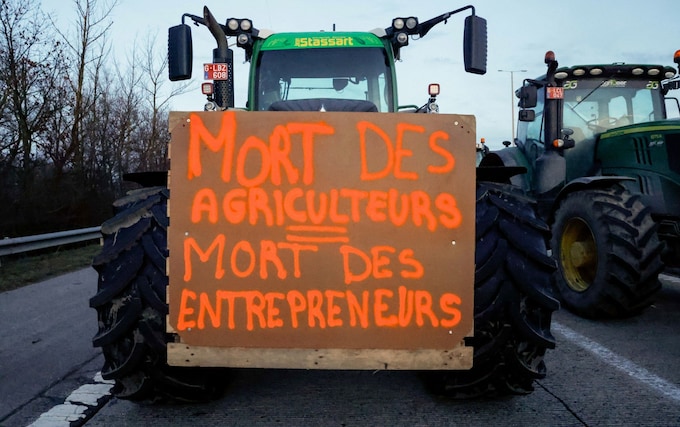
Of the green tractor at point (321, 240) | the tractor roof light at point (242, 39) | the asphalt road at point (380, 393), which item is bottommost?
the asphalt road at point (380, 393)

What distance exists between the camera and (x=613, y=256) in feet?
16.3

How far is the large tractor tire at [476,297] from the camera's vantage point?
261cm

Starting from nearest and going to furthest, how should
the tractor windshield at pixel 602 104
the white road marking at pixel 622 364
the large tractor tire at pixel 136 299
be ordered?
the large tractor tire at pixel 136 299, the white road marking at pixel 622 364, the tractor windshield at pixel 602 104

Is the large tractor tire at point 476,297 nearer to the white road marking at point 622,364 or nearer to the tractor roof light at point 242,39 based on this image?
the white road marking at point 622,364

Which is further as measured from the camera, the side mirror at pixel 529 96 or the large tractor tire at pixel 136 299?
the side mirror at pixel 529 96

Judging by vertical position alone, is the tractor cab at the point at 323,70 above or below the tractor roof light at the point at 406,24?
below

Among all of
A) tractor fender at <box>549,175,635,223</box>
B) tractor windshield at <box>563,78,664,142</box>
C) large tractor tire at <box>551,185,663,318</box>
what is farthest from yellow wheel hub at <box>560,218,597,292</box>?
tractor windshield at <box>563,78,664,142</box>

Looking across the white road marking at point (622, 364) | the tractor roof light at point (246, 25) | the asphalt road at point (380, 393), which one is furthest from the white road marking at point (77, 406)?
the white road marking at point (622, 364)

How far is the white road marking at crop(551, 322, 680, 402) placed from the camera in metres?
3.46

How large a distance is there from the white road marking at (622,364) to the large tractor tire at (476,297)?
1.26m

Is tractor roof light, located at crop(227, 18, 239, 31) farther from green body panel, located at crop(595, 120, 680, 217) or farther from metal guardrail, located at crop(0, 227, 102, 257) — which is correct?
metal guardrail, located at crop(0, 227, 102, 257)

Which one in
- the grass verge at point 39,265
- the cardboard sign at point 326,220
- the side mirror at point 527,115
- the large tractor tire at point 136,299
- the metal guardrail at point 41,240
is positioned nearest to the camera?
the cardboard sign at point 326,220

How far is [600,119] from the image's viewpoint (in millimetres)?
7137

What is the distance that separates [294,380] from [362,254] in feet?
5.02
